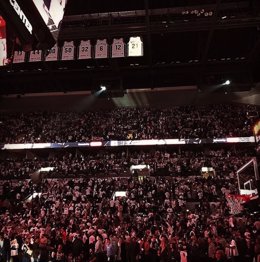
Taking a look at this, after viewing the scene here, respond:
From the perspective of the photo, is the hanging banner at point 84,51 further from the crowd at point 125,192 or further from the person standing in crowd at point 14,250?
the person standing in crowd at point 14,250

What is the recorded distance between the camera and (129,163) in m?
28.5

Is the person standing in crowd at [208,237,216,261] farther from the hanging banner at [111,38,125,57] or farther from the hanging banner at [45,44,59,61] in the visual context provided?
the hanging banner at [45,44,59,61]

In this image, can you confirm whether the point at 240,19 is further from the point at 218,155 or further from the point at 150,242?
the point at 218,155

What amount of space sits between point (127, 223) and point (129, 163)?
34.6 feet

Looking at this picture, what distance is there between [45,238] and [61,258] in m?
1.01

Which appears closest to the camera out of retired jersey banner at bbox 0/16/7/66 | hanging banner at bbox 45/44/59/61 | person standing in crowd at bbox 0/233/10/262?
retired jersey banner at bbox 0/16/7/66

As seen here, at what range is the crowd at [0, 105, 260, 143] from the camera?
31297 millimetres

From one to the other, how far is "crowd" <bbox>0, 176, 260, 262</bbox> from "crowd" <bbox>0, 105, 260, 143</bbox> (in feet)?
21.3

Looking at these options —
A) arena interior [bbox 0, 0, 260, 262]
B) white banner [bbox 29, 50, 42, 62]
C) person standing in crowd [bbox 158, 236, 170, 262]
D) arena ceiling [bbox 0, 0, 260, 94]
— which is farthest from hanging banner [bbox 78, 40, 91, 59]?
person standing in crowd [bbox 158, 236, 170, 262]

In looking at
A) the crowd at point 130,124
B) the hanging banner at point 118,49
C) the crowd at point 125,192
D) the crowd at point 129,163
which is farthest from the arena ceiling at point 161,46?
the crowd at point 129,163

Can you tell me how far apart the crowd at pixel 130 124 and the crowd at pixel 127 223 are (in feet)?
21.3

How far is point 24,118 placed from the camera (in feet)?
118

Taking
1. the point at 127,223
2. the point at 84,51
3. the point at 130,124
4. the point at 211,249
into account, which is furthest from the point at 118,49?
the point at 130,124

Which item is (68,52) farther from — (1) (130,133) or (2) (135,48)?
(1) (130,133)
